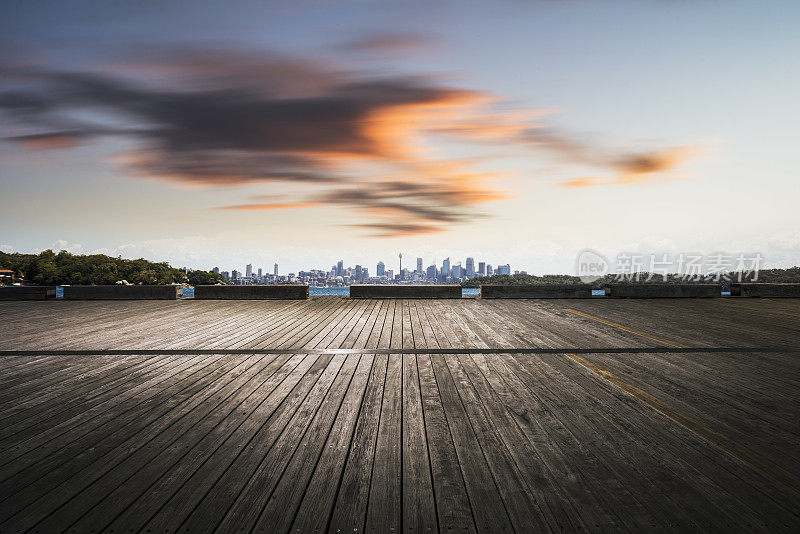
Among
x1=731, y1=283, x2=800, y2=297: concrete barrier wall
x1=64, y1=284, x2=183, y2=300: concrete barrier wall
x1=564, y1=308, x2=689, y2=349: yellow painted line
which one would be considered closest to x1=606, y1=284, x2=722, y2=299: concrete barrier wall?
x1=731, y1=283, x2=800, y2=297: concrete barrier wall

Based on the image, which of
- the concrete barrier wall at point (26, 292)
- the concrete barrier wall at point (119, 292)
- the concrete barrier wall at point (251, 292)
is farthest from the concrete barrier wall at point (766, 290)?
the concrete barrier wall at point (26, 292)

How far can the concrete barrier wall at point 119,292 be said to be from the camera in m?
11.1

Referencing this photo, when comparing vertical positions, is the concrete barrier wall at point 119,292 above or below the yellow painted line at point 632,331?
above

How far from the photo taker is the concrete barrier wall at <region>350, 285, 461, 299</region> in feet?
38.4

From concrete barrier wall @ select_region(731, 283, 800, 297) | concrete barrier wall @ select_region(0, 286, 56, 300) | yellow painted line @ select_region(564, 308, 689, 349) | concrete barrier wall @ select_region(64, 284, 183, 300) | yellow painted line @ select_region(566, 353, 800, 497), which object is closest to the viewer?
yellow painted line @ select_region(566, 353, 800, 497)

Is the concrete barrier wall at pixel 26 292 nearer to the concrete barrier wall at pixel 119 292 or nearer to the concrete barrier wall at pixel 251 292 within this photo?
the concrete barrier wall at pixel 119 292

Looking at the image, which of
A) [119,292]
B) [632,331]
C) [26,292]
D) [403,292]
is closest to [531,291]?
[403,292]

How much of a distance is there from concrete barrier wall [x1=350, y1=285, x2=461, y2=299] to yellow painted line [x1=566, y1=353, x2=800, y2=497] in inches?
304

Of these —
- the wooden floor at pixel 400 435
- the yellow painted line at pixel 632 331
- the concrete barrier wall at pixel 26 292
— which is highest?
the concrete barrier wall at pixel 26 292

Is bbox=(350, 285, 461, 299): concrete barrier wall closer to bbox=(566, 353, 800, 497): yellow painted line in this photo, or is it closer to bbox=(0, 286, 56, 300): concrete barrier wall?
bbox=(566, 353, 800, 497): yellow painted line

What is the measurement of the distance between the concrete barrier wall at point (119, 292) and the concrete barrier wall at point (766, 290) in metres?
17.1

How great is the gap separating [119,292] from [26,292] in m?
2.55

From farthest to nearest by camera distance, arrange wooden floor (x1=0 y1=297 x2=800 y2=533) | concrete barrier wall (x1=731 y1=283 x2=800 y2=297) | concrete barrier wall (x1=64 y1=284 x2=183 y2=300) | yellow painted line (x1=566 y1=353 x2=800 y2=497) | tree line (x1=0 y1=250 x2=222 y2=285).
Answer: tree line (x1=0 y1=250 x2=222 y2=285), concrete barrier wall (x1=731 y1=283 x2=800 y2=297), concrete barrier wall (x1=64 y1=284 x2=183 y2=300), yellow painted line (x1=566 y1=353 x2=800 y2=497), wooden floor (x1=0 y1=297 x2=800 y2=533)

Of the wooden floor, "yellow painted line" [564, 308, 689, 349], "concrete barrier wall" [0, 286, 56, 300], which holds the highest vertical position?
"concrete barrier wall" [0, 286, 56, 300]
